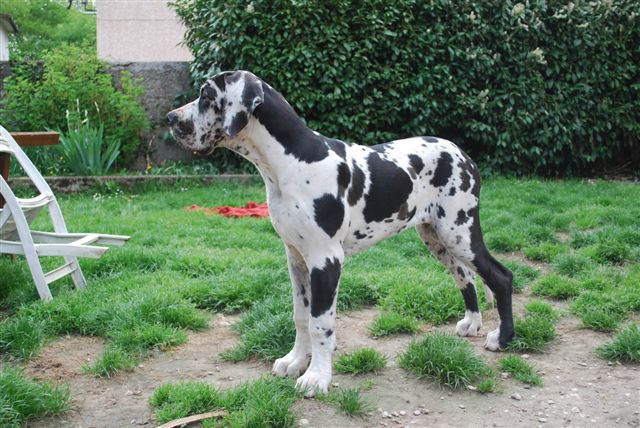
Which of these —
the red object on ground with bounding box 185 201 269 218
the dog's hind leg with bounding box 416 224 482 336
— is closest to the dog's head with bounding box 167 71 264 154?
the dog's hind leg with bounding box 416 224 482 336

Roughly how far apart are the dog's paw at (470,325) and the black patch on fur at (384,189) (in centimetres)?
107

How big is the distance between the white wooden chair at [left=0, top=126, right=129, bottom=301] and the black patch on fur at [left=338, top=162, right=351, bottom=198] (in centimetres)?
206

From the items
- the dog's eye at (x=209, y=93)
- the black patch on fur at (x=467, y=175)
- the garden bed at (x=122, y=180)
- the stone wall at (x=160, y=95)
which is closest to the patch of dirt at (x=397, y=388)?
the black patch on fur at (x=467, y=175)

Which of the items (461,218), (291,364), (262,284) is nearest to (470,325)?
(461,218)

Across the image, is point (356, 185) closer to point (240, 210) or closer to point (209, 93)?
point (209, 93)

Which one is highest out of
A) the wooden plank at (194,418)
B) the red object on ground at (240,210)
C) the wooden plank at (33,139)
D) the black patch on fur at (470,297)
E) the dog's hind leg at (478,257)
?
the wooden plank at (33,139)

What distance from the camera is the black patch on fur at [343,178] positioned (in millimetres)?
3570

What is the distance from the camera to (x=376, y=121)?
957 cm

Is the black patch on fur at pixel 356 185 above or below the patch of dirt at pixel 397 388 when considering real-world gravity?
above

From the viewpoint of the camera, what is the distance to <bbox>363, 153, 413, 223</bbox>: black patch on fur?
12.3 ft

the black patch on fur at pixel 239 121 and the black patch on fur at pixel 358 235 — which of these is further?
the black patch on fur at pixel 358 235

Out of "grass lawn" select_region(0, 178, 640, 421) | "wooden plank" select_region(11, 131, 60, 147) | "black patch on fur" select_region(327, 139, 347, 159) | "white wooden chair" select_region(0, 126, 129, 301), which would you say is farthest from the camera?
"wooden plank" select_region(11, 131, 60, 147)

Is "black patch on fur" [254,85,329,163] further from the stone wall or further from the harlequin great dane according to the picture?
the stone wall

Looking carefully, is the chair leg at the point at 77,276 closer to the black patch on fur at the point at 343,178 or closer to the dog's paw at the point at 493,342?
the black patch on fur at the point at 343,178
